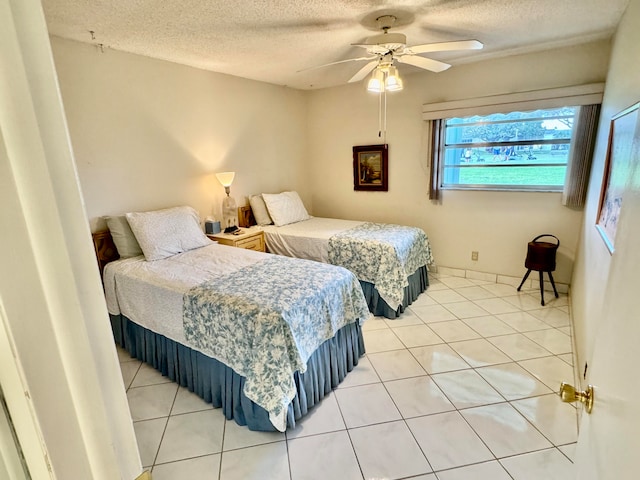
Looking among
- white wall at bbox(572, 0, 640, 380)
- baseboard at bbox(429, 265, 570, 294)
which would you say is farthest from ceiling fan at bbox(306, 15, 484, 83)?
baseboard at bbox(429, 265, 570, 294)

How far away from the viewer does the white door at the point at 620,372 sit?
56 centimetres

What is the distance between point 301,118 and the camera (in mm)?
4648

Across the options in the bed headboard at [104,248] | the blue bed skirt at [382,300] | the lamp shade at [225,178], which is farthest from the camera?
the lamp shade at [225,178]

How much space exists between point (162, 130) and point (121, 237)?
3.58 feet

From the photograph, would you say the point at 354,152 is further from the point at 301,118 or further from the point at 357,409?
the point at 357,409

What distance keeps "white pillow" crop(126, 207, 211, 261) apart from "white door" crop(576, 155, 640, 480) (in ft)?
9.03

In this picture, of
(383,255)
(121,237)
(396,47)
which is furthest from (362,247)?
(121,237)

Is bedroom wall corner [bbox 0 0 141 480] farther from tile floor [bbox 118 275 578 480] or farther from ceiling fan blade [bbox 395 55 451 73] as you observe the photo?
ceiling fan blade [bbox 395 55 451 73]

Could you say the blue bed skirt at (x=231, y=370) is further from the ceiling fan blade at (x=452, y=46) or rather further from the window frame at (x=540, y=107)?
the window frame at (x=540, y=107)

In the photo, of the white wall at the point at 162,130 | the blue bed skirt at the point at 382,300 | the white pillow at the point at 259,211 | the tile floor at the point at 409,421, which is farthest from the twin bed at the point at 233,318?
the white pillow at the point at 259,211

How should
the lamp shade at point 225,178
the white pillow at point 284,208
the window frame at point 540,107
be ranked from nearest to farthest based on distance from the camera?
the window frame at point 540,107
the lamp shade at point 225,178
the white pillow at point 284,208

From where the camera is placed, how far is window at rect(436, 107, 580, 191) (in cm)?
322

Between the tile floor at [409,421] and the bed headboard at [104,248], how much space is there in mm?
773

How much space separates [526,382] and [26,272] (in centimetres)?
267
